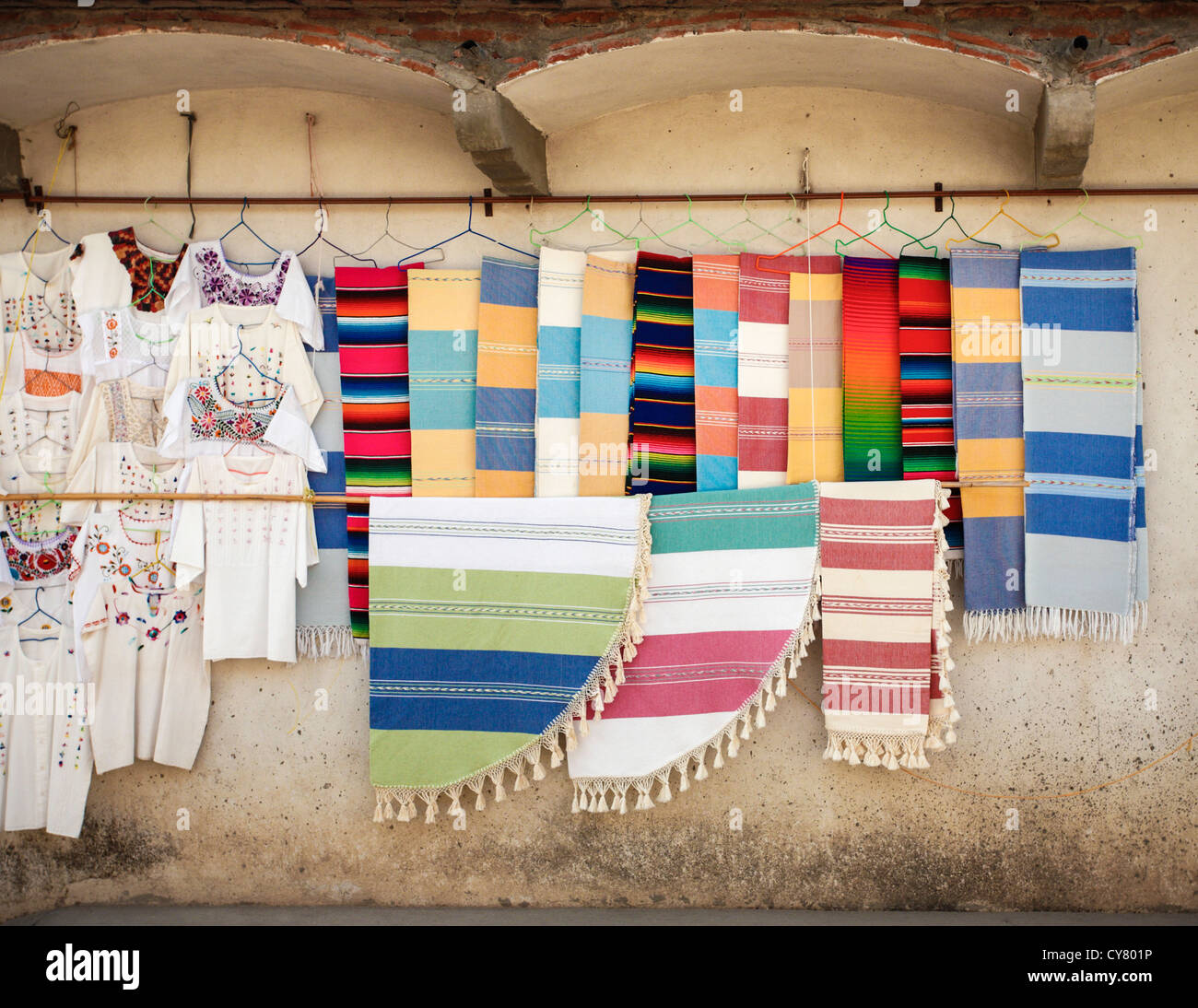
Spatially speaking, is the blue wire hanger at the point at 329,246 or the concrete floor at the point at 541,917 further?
the blue wire hanger at the point at 329,246

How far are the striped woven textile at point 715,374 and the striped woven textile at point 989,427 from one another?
700 millimetres

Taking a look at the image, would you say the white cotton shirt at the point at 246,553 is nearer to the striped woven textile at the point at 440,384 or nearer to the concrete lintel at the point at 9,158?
the striped woven textile at the point at 440,384

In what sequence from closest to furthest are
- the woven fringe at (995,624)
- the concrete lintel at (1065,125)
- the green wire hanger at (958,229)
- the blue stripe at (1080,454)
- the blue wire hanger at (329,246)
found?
the concrete lintel at (1065,125) < the blue stripe at (1080,454) < the woven fringe at (995,624) < the green wire hanger at (958,229) < the blue wire hanger at (329,246)

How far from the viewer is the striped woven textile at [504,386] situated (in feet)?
9.13

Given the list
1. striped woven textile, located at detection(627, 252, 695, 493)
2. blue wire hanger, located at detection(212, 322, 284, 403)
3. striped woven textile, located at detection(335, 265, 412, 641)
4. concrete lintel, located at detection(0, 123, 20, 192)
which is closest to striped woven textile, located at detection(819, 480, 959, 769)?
striped woven textile, located at detection(627, 252, 695, 493)

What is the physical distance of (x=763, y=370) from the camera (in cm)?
277

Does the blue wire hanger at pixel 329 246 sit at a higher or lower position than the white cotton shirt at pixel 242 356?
higher

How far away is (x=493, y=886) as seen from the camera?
9.45ft

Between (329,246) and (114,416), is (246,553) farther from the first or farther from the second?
(329,246)

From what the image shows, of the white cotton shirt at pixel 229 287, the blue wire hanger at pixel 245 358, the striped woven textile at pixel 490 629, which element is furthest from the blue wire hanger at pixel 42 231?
the striped woven textile at pixel 490 629

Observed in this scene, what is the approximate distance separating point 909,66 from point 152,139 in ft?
8.45

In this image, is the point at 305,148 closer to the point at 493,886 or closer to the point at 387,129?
the point at 387,129


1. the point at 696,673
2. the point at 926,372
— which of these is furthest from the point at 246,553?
the point at 926,372

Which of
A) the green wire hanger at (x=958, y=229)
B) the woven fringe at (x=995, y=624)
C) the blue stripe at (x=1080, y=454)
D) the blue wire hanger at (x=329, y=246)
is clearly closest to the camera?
the blue stripe at (x=1080, y=454)
